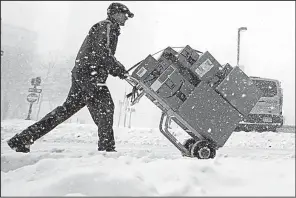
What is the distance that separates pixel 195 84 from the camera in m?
3.80

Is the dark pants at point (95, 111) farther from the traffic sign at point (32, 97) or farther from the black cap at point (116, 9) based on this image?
the traffic sign at point (32, 97)

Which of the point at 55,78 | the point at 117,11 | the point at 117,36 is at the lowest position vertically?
the point at 55,78

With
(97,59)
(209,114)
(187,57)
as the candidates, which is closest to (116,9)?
(97,59)

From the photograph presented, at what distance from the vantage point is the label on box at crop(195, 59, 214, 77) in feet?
12.4

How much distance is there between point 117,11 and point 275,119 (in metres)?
8.46

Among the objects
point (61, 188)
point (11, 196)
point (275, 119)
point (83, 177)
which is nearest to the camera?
point (11, 196)

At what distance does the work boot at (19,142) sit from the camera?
328 centimetres

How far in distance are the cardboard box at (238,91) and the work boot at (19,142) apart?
2.29 metres

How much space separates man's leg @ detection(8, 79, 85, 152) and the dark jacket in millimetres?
182

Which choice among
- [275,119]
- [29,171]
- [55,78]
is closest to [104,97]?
[29,171]

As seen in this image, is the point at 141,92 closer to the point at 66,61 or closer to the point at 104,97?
the point at 104,97

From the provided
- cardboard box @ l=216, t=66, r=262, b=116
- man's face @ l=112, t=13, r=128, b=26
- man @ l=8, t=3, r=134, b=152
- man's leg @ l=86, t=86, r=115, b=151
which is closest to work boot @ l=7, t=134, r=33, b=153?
man @ l=8, t=3, r=134, b=152

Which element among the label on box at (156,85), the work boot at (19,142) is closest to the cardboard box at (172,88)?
the label on box at (156,85)

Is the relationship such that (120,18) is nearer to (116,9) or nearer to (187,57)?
(116,9)
